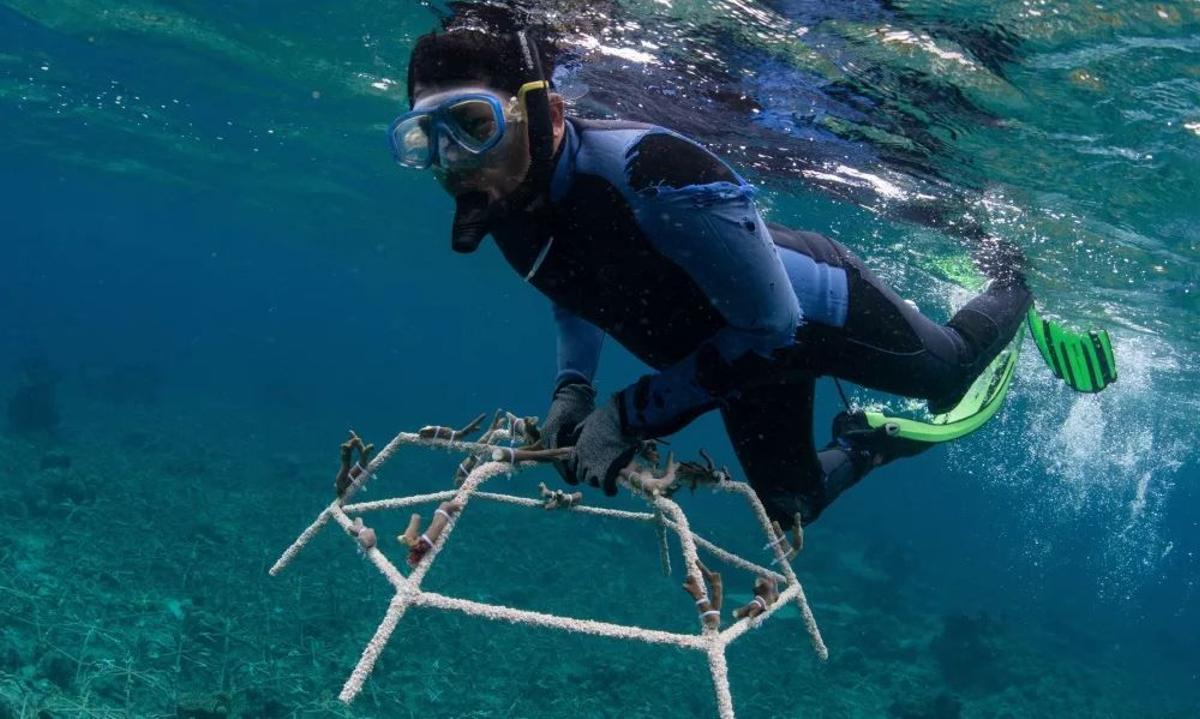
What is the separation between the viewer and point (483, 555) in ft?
48.5

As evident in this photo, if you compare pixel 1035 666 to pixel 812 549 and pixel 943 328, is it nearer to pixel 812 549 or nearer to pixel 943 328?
pixel 812 549

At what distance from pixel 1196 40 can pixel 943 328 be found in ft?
13.0

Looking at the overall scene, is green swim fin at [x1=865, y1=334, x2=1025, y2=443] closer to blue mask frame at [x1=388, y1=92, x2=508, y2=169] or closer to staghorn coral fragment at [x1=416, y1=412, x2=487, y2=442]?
staghorn coral fragment at [x1=416, y1=412, x2=487, y2=442]

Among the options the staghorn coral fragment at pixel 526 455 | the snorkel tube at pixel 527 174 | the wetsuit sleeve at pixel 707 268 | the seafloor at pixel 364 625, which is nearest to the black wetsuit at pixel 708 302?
the wetsuit sleeve at pixel 707 268

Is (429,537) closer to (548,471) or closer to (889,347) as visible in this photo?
(889,347)

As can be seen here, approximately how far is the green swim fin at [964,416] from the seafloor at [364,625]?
5.46m

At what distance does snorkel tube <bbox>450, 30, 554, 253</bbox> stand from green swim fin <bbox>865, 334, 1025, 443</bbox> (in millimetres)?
3802

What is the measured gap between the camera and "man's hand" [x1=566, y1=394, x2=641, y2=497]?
112 inches

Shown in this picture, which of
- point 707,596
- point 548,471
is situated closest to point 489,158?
point 707,596

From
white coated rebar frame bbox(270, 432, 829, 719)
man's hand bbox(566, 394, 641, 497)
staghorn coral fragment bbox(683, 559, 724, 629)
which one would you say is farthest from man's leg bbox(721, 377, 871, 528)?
staghorn coral fragment bbox(683, 559, 724, 629)

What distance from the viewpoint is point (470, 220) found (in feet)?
9.79

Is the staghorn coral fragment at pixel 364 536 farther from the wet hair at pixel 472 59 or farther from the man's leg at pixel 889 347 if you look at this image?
the man's leg at pixel 889 347

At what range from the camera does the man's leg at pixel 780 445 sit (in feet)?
13.6

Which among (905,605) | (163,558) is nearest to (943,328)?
(163,558)
